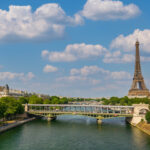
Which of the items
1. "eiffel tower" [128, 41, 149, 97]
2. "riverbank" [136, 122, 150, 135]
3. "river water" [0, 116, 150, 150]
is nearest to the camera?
"river water" [0, 116, 150, 150]

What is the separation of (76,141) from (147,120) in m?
23.7

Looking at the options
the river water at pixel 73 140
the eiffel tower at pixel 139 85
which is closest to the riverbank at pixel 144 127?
the river water at pixel 73 140

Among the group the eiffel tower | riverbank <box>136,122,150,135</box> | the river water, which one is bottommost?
the river water

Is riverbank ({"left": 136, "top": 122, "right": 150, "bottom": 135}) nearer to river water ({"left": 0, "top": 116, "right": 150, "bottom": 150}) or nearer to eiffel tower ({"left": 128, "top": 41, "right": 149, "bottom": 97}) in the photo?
river water ({"left": 0, "top": 116, "right": 150, "bottom": 150})

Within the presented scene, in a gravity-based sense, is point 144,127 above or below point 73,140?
above

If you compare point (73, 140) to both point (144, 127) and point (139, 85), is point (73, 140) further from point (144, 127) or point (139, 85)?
point (139, 85)

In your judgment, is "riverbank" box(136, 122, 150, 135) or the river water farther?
"riverbank" box(136, 122, 150, 135)

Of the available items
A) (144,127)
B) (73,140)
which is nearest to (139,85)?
(144,127)

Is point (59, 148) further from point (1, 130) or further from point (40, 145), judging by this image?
point (1, 130)

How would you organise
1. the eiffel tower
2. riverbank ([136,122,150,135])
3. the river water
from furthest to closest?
the eiffel tower
riverbank ([136,122,150,135])
the river water

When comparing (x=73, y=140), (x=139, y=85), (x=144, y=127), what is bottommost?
(x=73, y=140)

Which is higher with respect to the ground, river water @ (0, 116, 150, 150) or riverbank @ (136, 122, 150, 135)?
riverbank @ (136, 122, 150, 135)

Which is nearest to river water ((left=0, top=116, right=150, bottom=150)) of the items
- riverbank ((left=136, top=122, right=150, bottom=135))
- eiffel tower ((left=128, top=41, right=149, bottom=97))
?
riverbank ((left=136, top=122, right=150, bottom=135))

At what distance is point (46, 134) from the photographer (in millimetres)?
62969
